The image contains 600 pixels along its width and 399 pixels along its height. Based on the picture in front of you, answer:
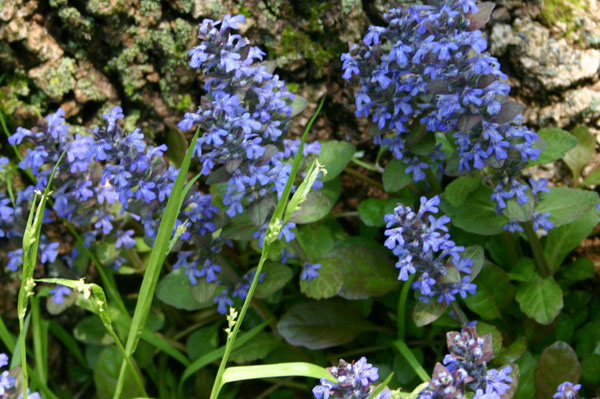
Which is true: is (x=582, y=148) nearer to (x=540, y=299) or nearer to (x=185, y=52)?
(x=540, y=299)

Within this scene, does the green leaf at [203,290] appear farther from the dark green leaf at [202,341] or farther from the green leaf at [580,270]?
the green leaf at [580,270]

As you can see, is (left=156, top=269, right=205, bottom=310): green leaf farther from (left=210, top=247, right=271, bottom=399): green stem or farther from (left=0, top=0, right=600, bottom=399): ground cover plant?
(left=210, top=247, right=271, bottom=399): green stem

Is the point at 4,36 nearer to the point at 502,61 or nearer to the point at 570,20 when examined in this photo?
the point at 502,61

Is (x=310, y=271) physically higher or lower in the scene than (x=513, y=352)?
higher

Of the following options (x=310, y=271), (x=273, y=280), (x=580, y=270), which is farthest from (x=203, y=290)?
(x=580, y=270)

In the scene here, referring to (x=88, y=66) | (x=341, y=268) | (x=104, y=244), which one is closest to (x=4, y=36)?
(x=88, y=66)

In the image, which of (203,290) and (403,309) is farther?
(403,309)
